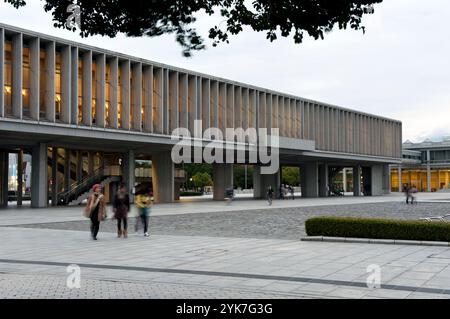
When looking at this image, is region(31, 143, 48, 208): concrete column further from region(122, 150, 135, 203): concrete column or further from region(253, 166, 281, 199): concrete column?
region(253, 166, 281, 199): concrete column

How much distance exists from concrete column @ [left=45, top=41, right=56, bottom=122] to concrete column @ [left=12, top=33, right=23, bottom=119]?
7.91ft

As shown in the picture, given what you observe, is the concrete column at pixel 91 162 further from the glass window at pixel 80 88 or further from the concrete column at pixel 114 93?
the glass window at pixel 80 88

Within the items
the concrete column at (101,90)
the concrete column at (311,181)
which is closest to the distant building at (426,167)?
the concrete column at (311,181)

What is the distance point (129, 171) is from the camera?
1956 inches

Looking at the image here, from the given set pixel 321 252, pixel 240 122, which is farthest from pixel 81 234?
pixel 240 122

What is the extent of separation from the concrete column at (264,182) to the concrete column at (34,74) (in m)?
36.4

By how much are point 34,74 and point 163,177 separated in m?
18.9

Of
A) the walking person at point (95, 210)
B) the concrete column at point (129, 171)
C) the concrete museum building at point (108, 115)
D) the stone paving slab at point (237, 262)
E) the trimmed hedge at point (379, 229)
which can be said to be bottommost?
the stone paving slab at point (237, 262)

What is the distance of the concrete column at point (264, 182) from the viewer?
69625 millimetres

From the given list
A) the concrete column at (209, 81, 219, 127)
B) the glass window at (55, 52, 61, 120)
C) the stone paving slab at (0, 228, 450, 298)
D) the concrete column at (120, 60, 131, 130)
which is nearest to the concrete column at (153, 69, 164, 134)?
the concrete column at (120, 60, 131, 130)

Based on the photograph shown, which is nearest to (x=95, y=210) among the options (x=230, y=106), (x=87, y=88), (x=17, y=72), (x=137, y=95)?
(x=17, y=72)

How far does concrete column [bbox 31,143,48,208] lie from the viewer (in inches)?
1642
